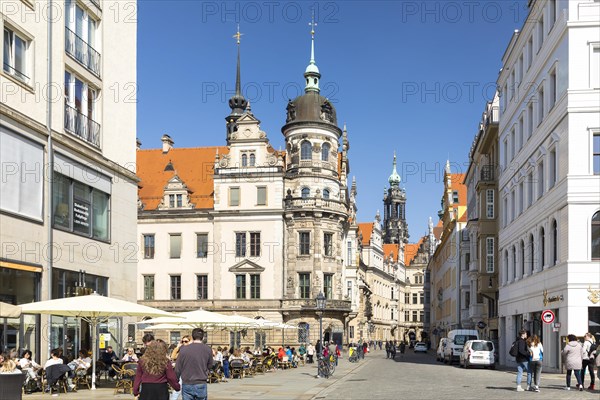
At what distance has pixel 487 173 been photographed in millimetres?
55781

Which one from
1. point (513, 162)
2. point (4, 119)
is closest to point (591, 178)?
point (513, 162)

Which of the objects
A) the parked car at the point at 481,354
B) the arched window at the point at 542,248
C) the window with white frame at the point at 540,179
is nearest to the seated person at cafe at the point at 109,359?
the arched window at the point at 542,248

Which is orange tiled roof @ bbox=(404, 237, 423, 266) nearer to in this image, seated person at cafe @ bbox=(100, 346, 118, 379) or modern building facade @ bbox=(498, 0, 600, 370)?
modern building facade @ bbox=(498, 0, 600, 370)

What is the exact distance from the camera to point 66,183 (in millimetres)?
27141

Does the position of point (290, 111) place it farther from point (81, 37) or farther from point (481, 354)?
point (81, 37)

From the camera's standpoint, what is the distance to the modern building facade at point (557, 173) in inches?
1284

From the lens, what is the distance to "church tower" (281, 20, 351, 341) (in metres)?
72.2

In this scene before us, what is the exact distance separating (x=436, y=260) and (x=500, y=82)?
6662cm

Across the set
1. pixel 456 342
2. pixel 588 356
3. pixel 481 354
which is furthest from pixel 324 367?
pixel 456 342

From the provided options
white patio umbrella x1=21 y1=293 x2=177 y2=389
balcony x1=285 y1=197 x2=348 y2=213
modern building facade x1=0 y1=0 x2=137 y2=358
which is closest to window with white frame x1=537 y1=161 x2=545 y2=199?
modern building facade x1=0 y1=0 x2=137 y2=358

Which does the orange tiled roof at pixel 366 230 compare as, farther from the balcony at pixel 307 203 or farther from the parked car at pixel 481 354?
the parked car at pixel 481 354

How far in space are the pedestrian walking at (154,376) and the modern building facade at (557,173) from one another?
70.3 feet

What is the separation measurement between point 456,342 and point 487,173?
11.7 metres

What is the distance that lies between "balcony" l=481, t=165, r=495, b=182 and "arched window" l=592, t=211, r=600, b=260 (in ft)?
66.9
